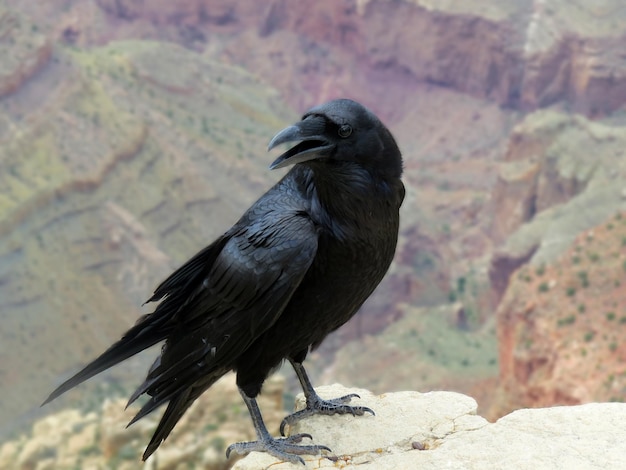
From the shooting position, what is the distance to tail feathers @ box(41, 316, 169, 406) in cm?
583

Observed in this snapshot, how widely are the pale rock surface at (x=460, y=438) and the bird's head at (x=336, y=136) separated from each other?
2.22 metres

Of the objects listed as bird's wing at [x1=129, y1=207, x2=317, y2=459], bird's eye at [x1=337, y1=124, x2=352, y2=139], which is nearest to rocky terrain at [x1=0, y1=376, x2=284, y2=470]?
bird's wing at [x1=129, y1=207, x2=317, y2=459]

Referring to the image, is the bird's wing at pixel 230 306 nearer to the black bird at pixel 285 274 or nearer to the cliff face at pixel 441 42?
the black bird at pixel 285 274

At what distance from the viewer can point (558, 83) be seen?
A: 2386 inches

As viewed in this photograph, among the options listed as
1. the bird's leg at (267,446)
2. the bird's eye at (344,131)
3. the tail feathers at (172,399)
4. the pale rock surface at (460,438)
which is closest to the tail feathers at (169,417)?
the tail feathers at (172,399)

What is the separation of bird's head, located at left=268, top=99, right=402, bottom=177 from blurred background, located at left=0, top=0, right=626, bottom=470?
33.2 feet

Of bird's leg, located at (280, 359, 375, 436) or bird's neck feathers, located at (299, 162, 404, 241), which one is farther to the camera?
bird's leg, located at (280, 359, 375, 436)

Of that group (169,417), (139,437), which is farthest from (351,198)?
(139,437)

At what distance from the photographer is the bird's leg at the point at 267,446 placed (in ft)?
20.5

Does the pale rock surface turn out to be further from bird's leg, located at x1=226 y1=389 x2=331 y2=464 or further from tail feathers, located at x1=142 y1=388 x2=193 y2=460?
tail feathers, located at x1=142 y1=388 x2=193 y2=460

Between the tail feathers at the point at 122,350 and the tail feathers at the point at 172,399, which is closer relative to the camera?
the tail feathers at the point at 122,350

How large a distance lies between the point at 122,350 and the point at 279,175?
34806mm

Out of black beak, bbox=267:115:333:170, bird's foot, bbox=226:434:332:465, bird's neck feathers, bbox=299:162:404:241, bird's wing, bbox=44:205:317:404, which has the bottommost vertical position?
bird's foot, bbox=226:434:332:465

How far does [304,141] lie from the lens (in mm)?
5391
